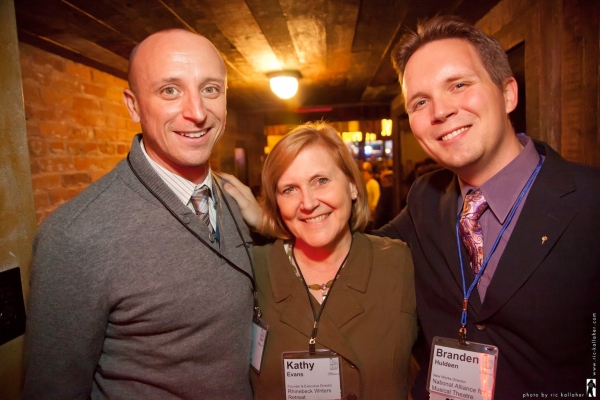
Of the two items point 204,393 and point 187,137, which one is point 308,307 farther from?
point 187,137

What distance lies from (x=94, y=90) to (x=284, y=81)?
213 centimetres

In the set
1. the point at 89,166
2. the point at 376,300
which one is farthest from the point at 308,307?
the point at 89,166

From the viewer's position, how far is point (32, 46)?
105 inches

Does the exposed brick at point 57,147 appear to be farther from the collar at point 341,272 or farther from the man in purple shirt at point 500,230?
the man in purple shirt at point 500,230

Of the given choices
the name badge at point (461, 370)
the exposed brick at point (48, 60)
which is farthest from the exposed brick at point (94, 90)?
the name badge at point (461, 370)

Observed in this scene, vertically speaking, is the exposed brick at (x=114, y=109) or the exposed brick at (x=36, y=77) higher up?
the exposed brick at (x=36, y=77)

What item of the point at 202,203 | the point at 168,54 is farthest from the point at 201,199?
the point at 168,54

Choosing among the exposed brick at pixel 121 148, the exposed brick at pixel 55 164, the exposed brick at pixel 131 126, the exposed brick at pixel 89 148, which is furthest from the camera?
the exposed brick at pixel 131 126

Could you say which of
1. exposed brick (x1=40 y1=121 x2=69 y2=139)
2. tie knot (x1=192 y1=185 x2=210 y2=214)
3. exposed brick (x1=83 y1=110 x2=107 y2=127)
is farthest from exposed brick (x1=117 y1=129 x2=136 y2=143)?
tie knot (x1=192 y1=185 x2=210 y2=214)

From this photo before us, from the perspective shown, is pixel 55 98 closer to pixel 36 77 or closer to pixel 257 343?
pixel 36 77

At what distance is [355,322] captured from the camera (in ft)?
5.09

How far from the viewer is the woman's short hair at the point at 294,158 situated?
1.70 meters

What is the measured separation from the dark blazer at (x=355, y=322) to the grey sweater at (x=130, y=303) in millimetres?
191

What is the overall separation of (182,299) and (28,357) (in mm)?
548
